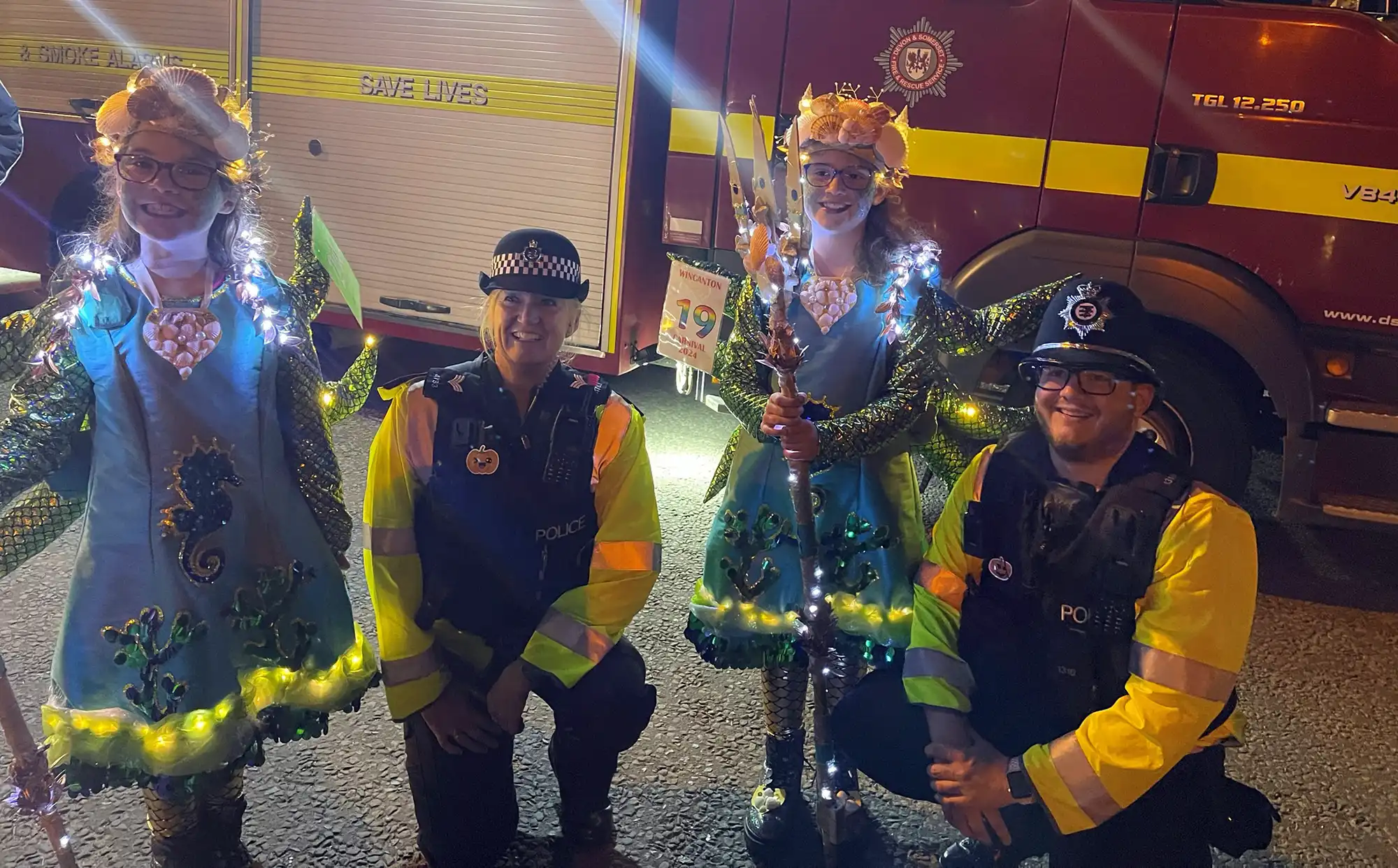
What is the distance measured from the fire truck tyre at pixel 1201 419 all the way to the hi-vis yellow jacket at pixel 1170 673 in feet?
7.80

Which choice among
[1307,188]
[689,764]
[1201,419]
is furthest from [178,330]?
[1307,188]

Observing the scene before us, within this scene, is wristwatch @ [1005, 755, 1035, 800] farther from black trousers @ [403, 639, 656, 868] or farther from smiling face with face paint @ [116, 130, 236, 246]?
smiling face with face paint @ [116, 130, 236, 246]

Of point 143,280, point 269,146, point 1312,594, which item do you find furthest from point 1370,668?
point 269,146

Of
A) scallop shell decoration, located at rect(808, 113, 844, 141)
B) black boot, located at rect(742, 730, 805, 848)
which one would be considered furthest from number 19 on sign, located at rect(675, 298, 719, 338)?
black boot, located at rect(742, 730, 805, 848)

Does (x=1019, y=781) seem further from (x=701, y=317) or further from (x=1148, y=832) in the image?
(x=701, y=317)

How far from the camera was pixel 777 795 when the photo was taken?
95.9 inches

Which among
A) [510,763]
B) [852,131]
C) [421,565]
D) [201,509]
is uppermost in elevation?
[852,131]

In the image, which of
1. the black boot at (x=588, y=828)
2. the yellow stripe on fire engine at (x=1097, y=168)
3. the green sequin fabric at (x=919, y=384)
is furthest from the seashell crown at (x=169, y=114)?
the yellow stripe on fire engine at (x=1097, y=168)

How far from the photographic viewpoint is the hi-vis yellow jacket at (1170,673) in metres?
1.71

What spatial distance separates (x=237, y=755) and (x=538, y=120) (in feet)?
12.3

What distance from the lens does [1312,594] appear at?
13.3 feet

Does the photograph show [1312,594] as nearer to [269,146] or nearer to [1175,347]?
[1175,347]

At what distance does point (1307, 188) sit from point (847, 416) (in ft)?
9.06

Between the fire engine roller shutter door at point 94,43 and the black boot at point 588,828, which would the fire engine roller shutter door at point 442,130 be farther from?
the black boot at point 588,828
